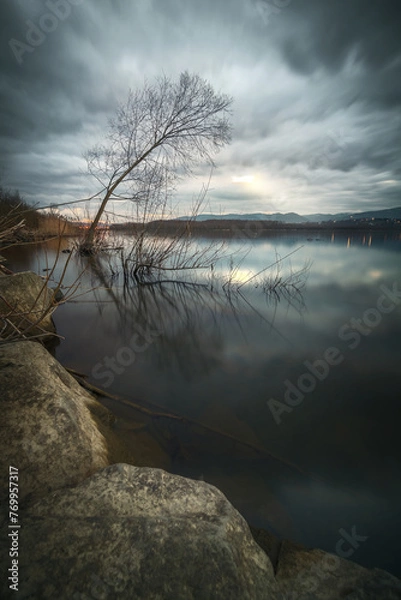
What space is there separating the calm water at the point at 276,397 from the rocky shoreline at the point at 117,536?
22.4 inches

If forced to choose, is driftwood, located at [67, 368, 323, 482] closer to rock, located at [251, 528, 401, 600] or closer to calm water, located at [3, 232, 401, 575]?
calm water, located at [3, 232, 401, 575]

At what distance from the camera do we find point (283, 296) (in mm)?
7043

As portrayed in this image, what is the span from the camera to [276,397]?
9.69ft

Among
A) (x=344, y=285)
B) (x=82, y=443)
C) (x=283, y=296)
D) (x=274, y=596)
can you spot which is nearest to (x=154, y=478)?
(x=82, y=443)

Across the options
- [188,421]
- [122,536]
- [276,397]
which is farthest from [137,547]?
[276,397]

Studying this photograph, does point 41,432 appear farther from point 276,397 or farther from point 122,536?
point 276,397

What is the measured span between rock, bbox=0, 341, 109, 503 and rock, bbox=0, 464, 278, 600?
222mm

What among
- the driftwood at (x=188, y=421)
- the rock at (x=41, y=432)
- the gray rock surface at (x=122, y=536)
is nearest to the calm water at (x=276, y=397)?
the driftwood at (x=188, y=421)

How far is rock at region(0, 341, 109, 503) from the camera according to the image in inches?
51.4

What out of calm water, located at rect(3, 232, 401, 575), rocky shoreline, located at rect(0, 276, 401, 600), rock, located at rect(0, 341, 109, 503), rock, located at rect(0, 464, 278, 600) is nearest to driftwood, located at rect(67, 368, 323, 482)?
calm water, located at rect(3, 232, 401, 575)

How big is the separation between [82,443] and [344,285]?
343 inches

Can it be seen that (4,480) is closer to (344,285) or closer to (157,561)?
(157,561)

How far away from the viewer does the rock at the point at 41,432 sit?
1306 mm

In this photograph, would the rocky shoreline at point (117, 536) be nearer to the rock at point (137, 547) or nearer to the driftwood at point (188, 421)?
the rock at point (137, 547)
